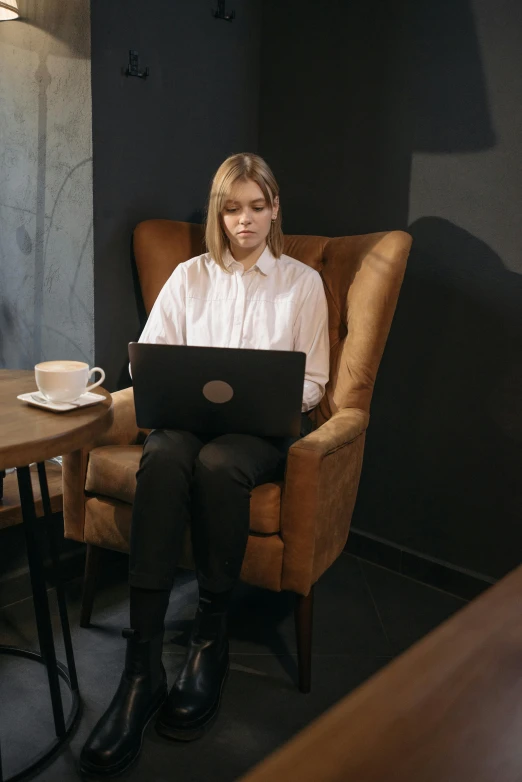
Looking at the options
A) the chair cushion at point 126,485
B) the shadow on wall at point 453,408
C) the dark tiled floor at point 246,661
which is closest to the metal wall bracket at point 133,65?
the shadow on wall at point 453,408

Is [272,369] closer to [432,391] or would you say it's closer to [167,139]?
[432,391]

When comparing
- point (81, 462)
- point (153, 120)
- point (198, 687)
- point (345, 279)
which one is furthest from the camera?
point (153, 120)

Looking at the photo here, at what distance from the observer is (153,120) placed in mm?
2115

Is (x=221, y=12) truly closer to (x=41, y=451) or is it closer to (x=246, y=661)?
(x=41, y=451)

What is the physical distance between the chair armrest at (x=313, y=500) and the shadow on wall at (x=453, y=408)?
20.7 inches

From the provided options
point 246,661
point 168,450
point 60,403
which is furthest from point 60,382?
point 246,661

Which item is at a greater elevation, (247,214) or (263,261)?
(247,214)

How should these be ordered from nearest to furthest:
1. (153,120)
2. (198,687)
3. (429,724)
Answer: (429,724)
(198,687)
(153,120)

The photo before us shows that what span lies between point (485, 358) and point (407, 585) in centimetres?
74

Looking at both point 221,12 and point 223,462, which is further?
point 221,12

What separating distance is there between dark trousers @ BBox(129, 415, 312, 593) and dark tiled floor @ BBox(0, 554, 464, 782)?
311 millimetres

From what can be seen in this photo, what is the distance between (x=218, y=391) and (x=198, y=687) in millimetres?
615

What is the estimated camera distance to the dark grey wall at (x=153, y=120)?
1.98m

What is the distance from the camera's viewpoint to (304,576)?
155cm
